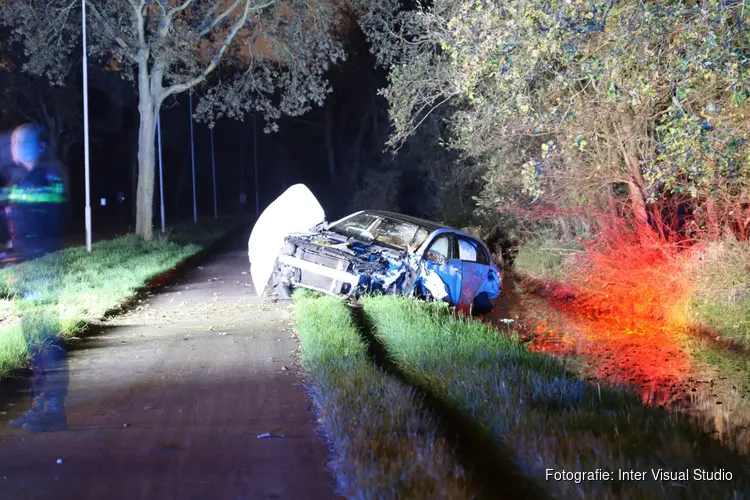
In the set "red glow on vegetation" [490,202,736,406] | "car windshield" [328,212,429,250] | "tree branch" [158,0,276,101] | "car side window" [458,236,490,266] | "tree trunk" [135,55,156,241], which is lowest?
"red glow on vegetation" [490,202,736,406]

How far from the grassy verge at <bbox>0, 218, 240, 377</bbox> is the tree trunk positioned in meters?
1.00

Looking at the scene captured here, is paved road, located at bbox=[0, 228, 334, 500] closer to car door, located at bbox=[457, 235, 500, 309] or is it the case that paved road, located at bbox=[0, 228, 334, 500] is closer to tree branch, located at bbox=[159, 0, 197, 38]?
car door, located at bbox=[457, 235, 500, 309]

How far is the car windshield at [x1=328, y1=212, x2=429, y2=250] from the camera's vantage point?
13.5 meters

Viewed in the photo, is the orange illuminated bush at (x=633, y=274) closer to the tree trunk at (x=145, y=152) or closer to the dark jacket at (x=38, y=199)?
the tree trunk at (x=145, y=152)

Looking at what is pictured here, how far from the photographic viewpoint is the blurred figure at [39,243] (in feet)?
22.4

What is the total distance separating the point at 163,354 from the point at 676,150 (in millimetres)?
7054

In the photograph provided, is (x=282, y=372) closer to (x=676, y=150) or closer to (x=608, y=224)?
(x=676, y=150)

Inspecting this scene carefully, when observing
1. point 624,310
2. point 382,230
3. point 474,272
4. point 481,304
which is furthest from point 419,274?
point 624,310

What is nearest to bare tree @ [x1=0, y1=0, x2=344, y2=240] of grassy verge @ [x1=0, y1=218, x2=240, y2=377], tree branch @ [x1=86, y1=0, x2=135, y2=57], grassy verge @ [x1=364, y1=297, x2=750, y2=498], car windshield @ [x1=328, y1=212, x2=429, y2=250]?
tree branch @ [x1=86, y1=0, x2=135, y2=57]

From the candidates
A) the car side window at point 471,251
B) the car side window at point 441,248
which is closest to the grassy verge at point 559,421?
the car side window at point 441,248

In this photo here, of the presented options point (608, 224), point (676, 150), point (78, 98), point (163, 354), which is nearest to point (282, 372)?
point (163, 354)

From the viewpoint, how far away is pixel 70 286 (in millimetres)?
14805

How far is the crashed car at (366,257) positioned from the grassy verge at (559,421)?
365 centimetres

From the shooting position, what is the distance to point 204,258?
24844mm
